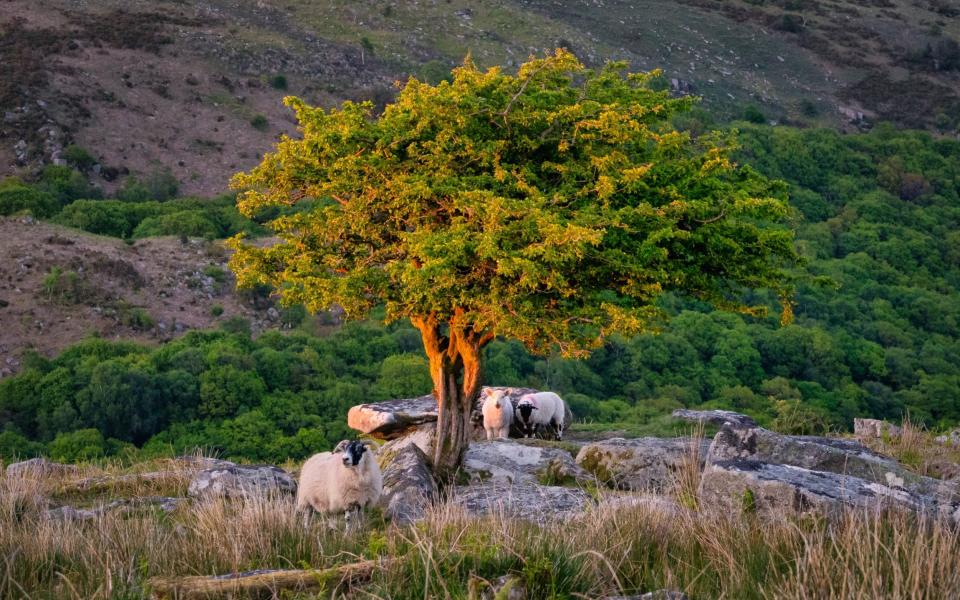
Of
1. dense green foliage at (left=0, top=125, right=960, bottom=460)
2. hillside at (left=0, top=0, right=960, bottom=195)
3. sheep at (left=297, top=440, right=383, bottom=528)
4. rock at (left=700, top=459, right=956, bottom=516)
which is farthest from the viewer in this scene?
hillside at (left=0, top=0, right=960, bottom=195)

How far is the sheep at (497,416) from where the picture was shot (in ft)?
71.7

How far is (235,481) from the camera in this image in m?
13.1

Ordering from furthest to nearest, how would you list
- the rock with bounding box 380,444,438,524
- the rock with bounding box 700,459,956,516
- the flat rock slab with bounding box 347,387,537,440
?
the flat rock slab with bounding box 347,387,537,440 < the rock with bounding box 380,444,438,524 < the rock with bounding box 700,459,956,516

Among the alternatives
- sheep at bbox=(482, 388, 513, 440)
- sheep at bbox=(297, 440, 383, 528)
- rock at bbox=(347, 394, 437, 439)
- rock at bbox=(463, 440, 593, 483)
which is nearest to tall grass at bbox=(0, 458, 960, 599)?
sheep at bbox=(297, 440, 383, 528)

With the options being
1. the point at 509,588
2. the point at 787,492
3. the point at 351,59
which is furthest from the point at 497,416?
the point at 351,59

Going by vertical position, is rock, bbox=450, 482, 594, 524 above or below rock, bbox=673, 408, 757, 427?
above

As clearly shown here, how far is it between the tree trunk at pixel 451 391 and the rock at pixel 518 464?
0.48 m

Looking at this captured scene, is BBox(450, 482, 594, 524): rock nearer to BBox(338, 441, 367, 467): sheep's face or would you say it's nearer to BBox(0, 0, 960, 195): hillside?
BBox(338, 441, 367, 467): sheep's face

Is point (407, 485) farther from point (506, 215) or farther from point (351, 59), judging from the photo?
point (351, 59)

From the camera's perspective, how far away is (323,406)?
54031mm

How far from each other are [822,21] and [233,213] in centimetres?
10235

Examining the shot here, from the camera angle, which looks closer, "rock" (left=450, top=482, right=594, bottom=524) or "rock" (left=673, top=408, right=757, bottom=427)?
"rock" (left=450, top=482, right=594, bottom=524)

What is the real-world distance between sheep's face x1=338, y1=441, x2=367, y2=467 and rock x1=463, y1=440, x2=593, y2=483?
3.37m

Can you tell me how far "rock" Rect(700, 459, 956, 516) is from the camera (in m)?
8.12
